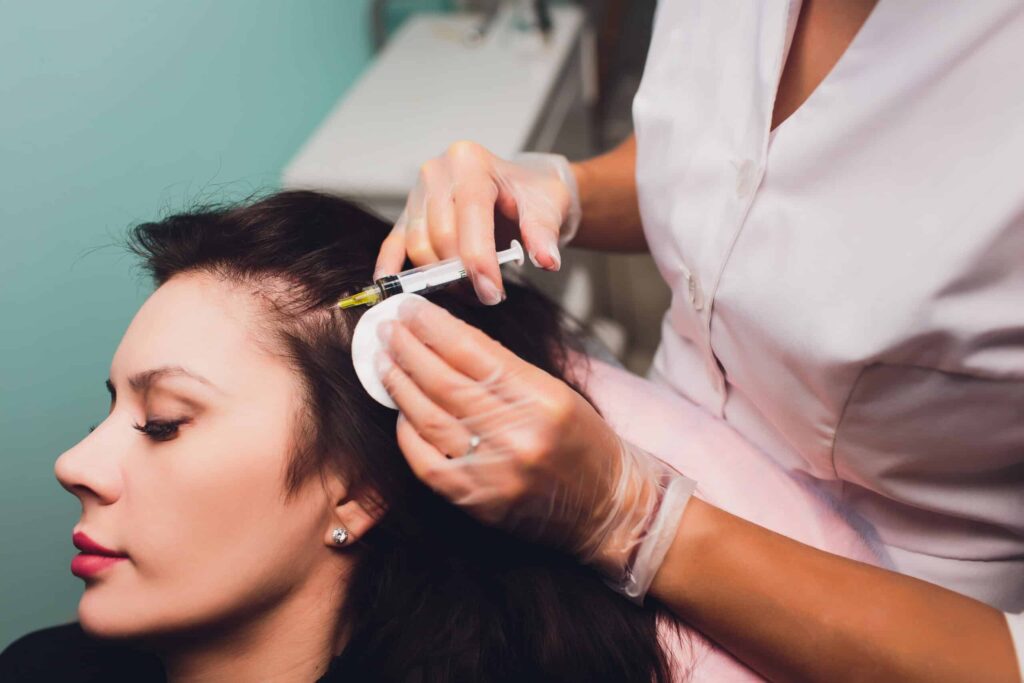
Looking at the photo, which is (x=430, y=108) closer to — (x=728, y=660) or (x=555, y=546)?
(x=555, y=546)

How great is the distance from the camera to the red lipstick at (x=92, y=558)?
71 cm

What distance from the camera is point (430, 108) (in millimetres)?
1538

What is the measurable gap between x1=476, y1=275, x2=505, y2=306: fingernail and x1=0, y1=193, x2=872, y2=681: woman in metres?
0.12

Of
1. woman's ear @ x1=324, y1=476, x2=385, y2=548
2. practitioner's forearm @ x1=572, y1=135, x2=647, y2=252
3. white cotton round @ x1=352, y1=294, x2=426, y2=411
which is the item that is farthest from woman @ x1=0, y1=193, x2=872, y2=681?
practitioner's forearm @ x1=572, y1=135, x2=647, y2=252

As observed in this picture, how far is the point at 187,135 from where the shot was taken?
1.21m

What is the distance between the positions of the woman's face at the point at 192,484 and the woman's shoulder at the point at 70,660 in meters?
0.23

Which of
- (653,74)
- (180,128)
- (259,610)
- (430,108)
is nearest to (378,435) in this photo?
(259,610)

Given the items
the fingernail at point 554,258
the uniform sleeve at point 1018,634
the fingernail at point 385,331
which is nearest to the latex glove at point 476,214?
the fingernail at point 554,258

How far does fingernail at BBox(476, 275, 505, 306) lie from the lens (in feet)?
2.35

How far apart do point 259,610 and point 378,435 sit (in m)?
0.21

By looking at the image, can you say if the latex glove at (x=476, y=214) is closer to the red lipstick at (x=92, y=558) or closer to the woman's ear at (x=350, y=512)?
the woman's ear at (x=350, y=512)

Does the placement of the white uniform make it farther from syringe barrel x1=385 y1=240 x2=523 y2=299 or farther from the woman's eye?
the woman's eye

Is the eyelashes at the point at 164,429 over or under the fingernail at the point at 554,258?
under

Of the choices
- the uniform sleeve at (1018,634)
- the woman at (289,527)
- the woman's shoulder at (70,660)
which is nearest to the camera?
the uniform sleeve at (1018,634)
